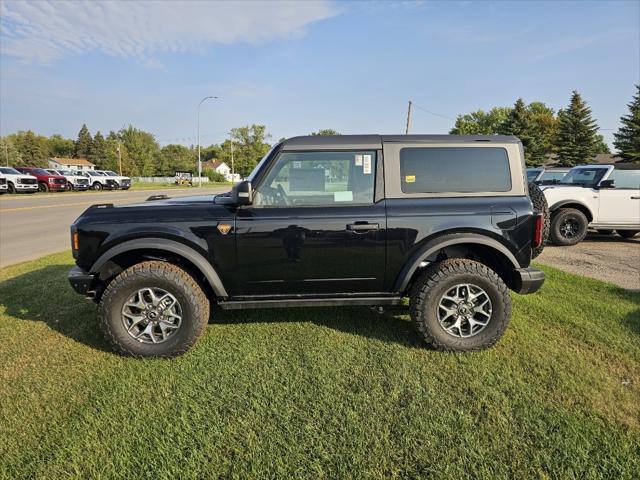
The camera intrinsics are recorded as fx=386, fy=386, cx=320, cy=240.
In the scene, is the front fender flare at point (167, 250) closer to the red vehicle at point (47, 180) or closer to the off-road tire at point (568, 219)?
the off-road tire at point (568, 219)

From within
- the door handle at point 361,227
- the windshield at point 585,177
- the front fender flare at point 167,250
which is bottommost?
the front fender flare at point 167,250

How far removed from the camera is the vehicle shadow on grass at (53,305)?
3.78 m

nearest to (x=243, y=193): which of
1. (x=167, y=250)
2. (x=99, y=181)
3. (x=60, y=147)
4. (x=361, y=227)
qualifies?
(x=167, y=250)

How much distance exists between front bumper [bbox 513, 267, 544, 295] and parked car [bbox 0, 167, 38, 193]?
27598 mm

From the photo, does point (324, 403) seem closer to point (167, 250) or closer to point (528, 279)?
point (167, 250)

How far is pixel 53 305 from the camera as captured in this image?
4.43 meters

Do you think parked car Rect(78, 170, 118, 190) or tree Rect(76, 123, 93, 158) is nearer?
parked car Rect(78, 170, 118, 190)

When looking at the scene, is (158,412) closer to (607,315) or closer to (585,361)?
(585,361)

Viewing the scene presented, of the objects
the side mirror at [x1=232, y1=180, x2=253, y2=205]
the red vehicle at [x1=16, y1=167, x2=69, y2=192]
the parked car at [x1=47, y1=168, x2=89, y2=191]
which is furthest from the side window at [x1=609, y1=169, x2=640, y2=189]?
the parked car at [x1=47, y1=168, x2=89, y2=191]

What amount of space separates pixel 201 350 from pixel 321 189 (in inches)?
69.9

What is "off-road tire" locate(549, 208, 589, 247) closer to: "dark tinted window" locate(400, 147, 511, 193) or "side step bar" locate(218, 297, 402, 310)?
"dark tinted window" locate(400, 147, 511, 193)

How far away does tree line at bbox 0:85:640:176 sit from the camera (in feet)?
135

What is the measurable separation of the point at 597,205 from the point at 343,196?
7.41 m

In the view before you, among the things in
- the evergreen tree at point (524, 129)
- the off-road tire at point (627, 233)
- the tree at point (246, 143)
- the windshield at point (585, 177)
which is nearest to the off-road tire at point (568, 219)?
the windshield at point (585, 177)
